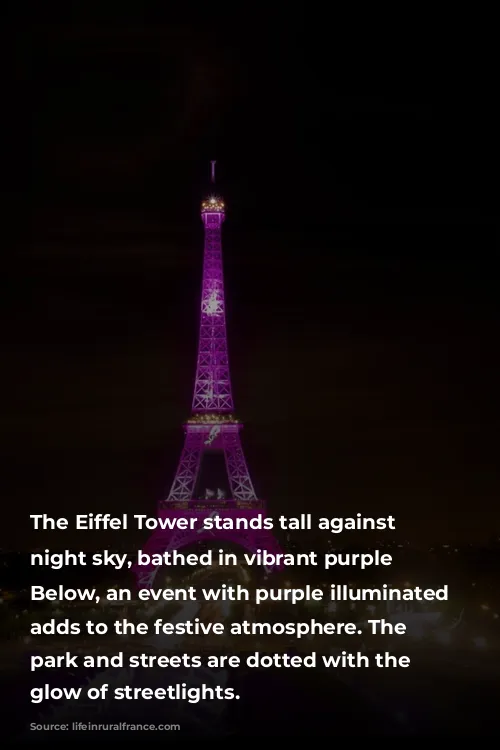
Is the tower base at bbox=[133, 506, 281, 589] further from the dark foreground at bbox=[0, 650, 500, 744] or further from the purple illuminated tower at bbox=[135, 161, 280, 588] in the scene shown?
the dark foreground at bbox=[0, 650, 500, 744]

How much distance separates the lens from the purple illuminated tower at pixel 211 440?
114125 millimetres

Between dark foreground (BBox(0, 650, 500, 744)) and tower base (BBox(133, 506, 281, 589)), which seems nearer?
dark foreground (BBox(0, 650, 500, 744))

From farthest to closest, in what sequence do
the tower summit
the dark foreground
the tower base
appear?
the tower summit
the tower base
the dark foreground

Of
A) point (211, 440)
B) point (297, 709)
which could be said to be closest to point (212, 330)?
point (211, 440)

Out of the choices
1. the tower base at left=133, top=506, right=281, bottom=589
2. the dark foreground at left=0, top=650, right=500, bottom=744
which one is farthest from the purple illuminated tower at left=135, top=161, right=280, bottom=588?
the dark foreground at left=0, top=650, right=500, bottom=744

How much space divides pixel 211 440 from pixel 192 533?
23.7 ft

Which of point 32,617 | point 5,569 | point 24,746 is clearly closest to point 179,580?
point 5,569

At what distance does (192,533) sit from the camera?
380ft

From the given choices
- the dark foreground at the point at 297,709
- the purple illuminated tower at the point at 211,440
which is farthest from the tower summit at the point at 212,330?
the dark foreground at the point at 297,709

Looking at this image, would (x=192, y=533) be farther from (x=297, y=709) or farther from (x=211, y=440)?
(x=297, y=709)

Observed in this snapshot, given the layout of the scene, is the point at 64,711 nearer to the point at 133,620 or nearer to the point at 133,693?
the point at 133,693

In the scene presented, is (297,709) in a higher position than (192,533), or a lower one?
lower

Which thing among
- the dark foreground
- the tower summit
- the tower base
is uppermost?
the tower summit

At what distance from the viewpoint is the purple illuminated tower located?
114125mm
